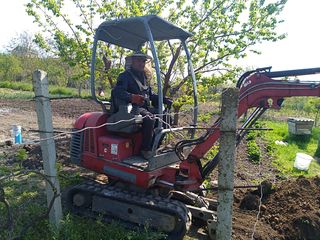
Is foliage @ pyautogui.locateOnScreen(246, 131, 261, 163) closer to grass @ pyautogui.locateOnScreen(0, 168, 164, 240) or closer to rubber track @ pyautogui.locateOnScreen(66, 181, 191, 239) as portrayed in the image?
rubber track @ pyautogui.locateOnScreen(66, 181, 191, 239)

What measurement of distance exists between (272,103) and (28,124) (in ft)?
33.7

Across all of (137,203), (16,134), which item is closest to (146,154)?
(137,203)

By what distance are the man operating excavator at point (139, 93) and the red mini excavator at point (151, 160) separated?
0.13 meters

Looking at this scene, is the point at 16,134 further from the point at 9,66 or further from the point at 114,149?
the point at 9,66

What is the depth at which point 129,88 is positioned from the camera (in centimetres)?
509

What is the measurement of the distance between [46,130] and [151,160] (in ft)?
4.80

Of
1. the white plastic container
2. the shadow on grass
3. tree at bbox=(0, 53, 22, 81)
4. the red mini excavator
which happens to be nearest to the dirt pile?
the red mini excavator

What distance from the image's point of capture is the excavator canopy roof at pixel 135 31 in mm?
4848

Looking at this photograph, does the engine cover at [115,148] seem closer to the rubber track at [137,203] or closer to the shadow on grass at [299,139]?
the rubber track at [137,203]

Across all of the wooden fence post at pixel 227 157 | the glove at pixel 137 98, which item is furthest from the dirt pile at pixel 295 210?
the glove at pixel 137 98

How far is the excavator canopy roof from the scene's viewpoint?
485 cm

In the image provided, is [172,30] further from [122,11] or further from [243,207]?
[243,207]

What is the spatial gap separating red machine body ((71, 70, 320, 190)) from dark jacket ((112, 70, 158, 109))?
1.59ft

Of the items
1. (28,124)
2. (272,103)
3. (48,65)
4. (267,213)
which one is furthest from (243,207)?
(48,65)
